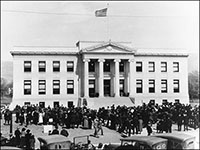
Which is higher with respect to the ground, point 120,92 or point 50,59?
point 50,59

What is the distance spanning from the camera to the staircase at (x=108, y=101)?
1181 inches

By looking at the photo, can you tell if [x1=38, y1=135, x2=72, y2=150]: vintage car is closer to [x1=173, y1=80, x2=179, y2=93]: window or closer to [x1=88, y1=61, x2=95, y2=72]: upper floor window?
[x1=173, y1=80, x2=179, y2=93]: window

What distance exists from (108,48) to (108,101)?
592 cm

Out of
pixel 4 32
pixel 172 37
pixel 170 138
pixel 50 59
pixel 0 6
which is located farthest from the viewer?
pixel 50 59

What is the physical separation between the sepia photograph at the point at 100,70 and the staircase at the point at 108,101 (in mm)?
103

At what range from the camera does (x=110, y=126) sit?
18688 mm

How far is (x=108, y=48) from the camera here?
32594mm

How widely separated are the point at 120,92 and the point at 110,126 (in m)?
15.4

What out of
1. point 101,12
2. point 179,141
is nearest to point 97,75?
point 101,12

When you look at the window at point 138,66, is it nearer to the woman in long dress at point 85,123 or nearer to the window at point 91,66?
the window at point 91,66

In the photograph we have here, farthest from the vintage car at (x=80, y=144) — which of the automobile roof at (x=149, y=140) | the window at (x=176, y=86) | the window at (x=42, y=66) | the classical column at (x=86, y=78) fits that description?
the window at (x=42, y=66)

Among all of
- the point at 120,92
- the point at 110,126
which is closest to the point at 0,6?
the point at 110,126

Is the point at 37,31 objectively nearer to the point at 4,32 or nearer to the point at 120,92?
the point at 4,32

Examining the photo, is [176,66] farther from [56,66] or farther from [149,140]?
[149,140]
